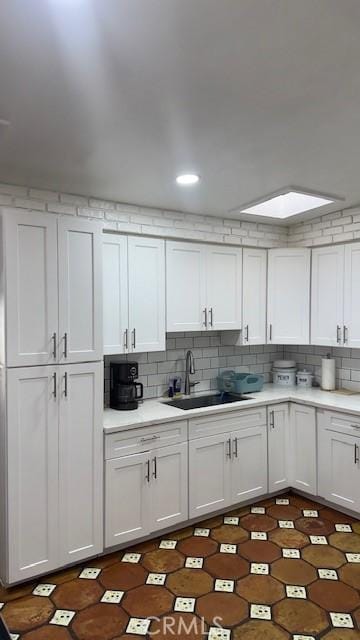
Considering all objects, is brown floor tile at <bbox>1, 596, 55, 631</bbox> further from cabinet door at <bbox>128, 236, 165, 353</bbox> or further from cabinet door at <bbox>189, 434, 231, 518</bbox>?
cabinet door at <bbox>128, 236, 165, 353</bbox>

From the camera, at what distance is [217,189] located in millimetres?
2902

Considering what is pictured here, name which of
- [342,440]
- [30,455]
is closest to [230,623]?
[30,455]

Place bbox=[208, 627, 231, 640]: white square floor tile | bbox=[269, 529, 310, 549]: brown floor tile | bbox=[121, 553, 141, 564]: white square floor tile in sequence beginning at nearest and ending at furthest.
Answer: bbox=[208, 627, 231, 640]: white square floor tile, bbox=[121, 553, 141, 564]: white square floor tile, bbox=[269, 529, 310, 549]: brown floor tile

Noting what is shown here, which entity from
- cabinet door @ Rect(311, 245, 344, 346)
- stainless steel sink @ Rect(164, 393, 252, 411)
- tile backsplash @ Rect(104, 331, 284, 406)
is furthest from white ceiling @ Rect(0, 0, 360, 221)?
stainless steel sink @ Rect(164, 393, 252, 411)

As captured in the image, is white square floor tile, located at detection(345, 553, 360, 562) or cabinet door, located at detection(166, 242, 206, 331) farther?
cabinet door, located at detection(166, 242, 206, 331)

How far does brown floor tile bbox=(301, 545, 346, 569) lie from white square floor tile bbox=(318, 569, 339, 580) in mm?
41

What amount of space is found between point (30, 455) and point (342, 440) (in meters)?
2.35

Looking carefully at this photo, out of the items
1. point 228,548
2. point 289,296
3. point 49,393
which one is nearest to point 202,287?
point 289,296

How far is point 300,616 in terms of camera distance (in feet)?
7.17

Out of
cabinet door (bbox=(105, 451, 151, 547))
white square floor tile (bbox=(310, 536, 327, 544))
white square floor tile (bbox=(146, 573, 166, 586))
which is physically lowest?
white square floor tile (bbox=(310, 536, 327, 544))

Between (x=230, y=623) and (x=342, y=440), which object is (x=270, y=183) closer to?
(x=342, y=440)

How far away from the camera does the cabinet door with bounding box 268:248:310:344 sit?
3949mm

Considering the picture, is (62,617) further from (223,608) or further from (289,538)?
(289,538)

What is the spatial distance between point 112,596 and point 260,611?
833mm
